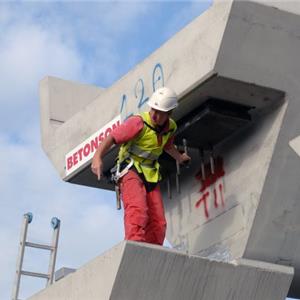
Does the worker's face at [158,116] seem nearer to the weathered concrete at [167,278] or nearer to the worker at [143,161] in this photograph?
the worker at [143,161]

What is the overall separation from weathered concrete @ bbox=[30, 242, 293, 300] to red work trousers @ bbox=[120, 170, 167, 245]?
0.98 ft

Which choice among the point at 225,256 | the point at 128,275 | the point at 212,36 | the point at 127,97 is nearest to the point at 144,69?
the point at 127,97

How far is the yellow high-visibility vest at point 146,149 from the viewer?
8828 millimetres

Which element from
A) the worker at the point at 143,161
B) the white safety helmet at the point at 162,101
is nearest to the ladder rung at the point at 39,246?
the worker at the point at 143,161

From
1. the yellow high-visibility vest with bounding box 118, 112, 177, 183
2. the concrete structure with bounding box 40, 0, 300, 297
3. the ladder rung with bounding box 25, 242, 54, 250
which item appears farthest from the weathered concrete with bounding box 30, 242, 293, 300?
the ladder rung with bounding box 25, 242, 54, 250

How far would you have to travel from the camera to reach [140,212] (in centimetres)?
859

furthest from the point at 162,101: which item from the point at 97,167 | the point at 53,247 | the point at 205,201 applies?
the point at 53,247

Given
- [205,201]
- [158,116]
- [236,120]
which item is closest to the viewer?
[158,116]

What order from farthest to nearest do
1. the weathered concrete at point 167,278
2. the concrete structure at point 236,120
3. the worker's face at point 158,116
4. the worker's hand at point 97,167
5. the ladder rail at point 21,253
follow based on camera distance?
the ladder rail at point 21,253 → the concrete structure at point 236,120 → the worker's face at point 158,116 → the worker's hand at point 97,167 → the weathered concrete at point 167,278

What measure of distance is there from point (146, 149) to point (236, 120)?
1.14 metres

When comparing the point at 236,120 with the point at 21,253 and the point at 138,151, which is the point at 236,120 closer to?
the point at 138,151

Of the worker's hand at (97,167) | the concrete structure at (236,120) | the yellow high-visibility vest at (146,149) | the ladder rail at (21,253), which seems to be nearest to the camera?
the worker's hand at (97,167)

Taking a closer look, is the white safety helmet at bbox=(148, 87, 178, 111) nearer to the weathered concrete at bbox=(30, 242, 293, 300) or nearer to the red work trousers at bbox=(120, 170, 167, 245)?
the red work trousers at bbox=(120, 170, 167, 245)

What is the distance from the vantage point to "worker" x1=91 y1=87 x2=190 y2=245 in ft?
28.2
